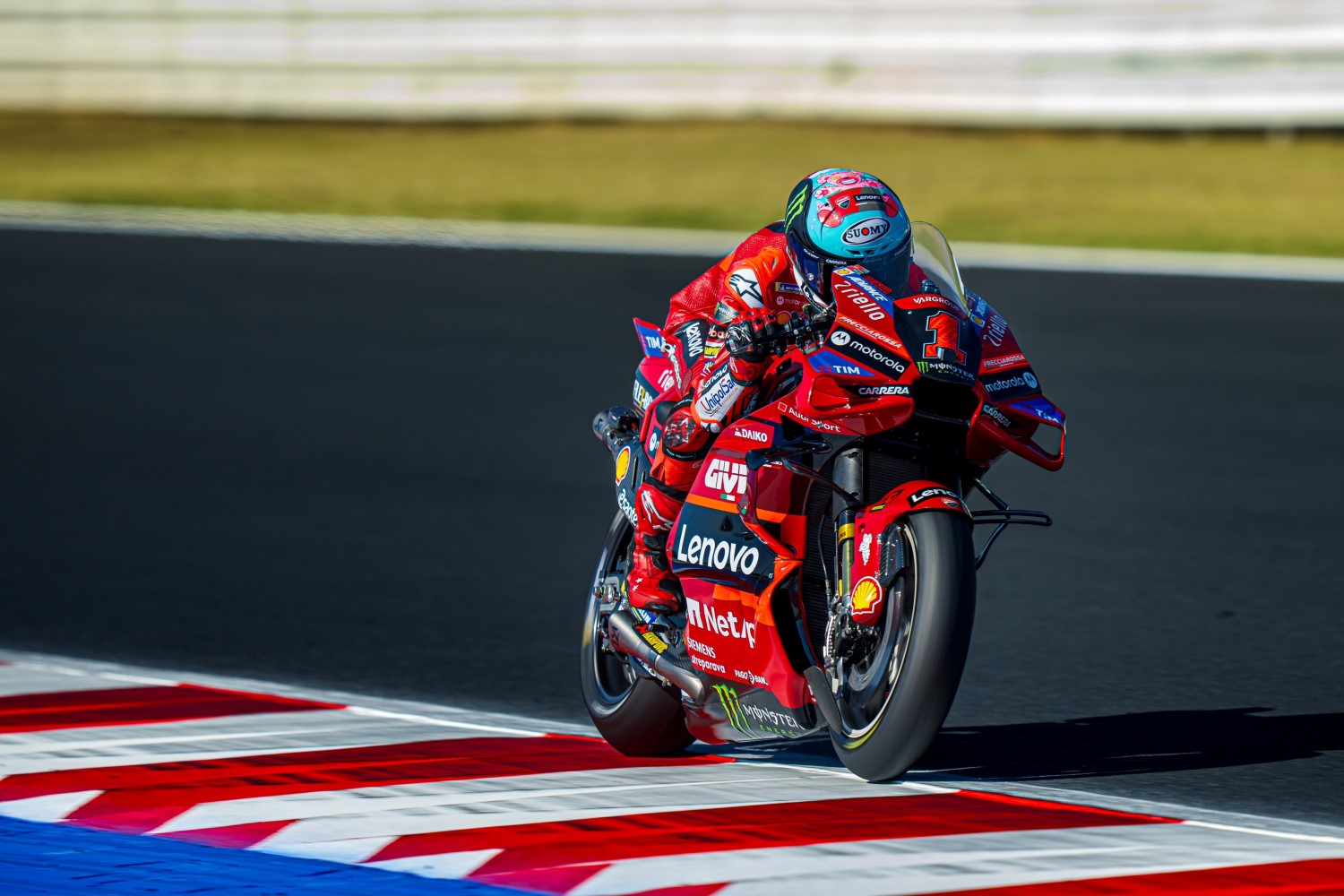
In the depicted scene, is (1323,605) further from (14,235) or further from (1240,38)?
(14,235)

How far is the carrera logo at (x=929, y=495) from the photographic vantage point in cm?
421

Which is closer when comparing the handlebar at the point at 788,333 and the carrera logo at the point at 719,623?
the handlebar at the point at 788,333

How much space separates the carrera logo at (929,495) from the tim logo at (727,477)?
48cm

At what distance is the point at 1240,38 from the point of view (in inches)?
656

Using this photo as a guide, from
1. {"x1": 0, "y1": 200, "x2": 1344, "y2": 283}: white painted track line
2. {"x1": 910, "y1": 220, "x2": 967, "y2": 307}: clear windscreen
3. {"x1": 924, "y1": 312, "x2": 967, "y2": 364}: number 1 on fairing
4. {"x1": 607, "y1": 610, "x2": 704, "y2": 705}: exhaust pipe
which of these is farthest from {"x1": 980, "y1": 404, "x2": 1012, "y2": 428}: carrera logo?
{"x1": 0, "y1": 200, "x2": 1344, "y2": 283}: white painted track line

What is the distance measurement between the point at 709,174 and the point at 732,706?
13.7 meters

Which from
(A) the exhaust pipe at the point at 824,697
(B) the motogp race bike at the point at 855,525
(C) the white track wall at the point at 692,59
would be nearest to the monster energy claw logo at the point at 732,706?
(B) the motogp race bike at the point at 855,525

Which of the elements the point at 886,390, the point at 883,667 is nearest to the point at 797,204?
the point at 886,390

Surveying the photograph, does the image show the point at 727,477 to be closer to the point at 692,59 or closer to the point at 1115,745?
the point at 1115,745

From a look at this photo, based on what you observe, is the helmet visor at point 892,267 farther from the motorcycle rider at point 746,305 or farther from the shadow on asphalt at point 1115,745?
the shadow on asphalt at point 1115,745

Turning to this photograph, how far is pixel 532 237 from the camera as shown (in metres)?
15.8

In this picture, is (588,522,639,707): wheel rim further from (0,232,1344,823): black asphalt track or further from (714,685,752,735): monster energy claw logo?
(714,685,752,735): monster energy claw logo

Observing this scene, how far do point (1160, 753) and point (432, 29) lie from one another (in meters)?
15.5

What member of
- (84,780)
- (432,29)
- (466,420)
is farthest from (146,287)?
(84,780)
